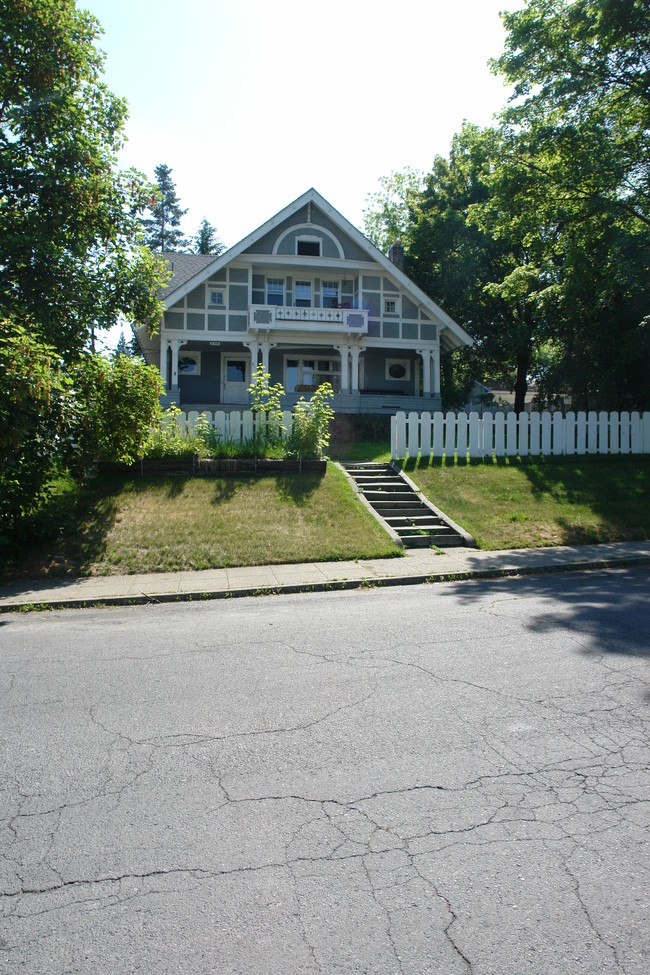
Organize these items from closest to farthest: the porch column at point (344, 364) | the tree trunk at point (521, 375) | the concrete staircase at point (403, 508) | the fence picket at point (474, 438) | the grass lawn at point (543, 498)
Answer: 1. the concrete staircase at point (403, 508)
2. the grass lawn at point (543, 498)
3. the fence picket at point (474, 438)
4. the porch column at point (344, 364)
5. the tree trunk at point (521, 375)

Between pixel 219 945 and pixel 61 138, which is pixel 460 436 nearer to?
pixel 61 138

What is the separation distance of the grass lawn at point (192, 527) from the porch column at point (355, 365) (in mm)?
13828

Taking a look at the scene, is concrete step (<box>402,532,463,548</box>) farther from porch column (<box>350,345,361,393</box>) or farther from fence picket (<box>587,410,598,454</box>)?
porch column (<box>350,345,361,393</box>)

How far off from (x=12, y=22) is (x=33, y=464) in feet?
26.6

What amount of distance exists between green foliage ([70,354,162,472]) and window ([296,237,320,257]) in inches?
698

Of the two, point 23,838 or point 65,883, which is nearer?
point 65,883

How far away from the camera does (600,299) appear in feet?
74.8

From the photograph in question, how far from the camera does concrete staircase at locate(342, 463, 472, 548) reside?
1288cm

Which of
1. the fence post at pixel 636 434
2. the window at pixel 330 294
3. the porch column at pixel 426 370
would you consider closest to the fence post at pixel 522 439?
the fence post at pixel 636 434

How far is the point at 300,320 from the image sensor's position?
28.0m

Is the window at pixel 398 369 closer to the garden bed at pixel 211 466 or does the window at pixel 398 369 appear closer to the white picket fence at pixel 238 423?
the white picket fence at pixel 238 423

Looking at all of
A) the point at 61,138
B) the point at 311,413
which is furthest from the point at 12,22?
the point at 311,413

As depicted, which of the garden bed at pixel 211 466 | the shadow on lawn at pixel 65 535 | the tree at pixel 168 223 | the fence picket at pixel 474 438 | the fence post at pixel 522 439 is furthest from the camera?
the tree at pixel 168 223

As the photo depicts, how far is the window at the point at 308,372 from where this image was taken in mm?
31500
